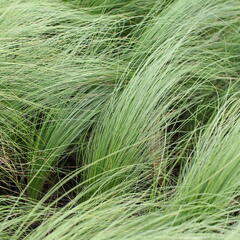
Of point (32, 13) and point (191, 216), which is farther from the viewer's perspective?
point (32, 13)

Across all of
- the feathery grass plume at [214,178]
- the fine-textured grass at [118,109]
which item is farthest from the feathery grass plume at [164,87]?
the feathery grass plume at [214,178]

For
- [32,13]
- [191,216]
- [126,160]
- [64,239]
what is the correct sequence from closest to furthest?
1. [64,239]
2. [191,216]
3. [126,160]
4. [32,13]

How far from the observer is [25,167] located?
5.61ft

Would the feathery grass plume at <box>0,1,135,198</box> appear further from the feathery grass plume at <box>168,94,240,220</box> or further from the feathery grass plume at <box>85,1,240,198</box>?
the feathery grass plume at <box>168,94,240,220</box>

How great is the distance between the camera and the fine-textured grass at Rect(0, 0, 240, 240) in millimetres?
1487

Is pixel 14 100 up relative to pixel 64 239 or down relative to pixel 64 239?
up

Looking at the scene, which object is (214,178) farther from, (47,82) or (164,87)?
(47,82)

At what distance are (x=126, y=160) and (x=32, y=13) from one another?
2.24ft

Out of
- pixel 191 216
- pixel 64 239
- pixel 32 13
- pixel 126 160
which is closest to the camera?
pixel 64 239

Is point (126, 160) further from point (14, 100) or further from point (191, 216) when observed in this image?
point (14, 100)

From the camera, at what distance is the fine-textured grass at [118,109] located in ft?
4.88

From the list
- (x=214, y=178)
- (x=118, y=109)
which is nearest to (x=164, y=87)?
(x=118, y=109)

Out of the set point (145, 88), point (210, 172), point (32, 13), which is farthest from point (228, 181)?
point (32, 13)

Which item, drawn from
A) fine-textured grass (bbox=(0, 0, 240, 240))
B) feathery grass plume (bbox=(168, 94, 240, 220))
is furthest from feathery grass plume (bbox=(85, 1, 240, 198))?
feathery grass plume (bbox=(168, 94, 240, 220))
